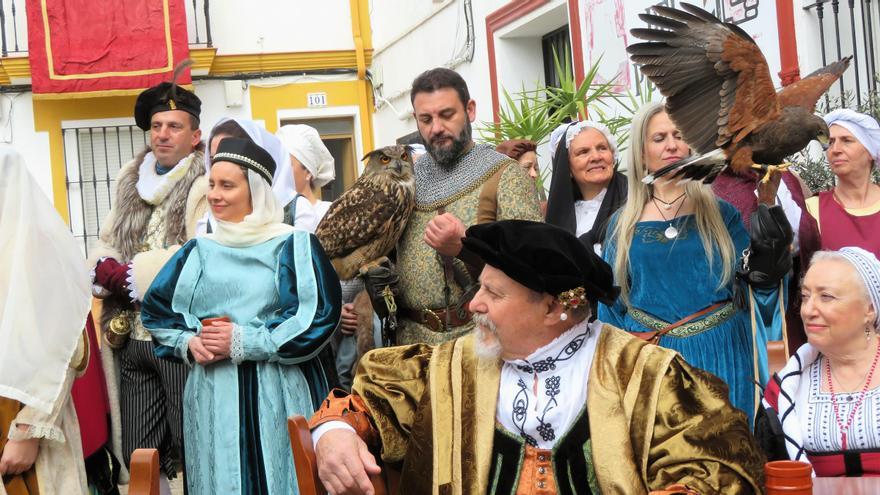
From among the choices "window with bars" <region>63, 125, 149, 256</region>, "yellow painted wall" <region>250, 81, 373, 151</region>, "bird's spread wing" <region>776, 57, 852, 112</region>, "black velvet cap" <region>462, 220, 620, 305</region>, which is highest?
"yellow painted wall" <region>250, 81, 373, 151</region>

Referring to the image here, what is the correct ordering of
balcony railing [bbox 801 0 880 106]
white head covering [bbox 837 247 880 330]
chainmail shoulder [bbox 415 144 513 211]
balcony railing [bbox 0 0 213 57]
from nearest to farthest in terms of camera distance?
1. white head covering [bbox 837 247 880 330]
2. chainmail shoulder [bbox 415 144 513 211]
3. balcony railing [bbox 801 0 880 106]
4. balcony railing [bbox 0 0 213 57]

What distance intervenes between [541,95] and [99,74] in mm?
5790

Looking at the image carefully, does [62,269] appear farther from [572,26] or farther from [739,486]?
[572,26]

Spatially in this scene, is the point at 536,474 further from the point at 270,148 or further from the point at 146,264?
the point at 270,148

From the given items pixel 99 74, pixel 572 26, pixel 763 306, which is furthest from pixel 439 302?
pixel 99 74

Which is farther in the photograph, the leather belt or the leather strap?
the leather belt

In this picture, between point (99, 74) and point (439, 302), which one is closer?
point (439, 302)

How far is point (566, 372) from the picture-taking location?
2652 mm

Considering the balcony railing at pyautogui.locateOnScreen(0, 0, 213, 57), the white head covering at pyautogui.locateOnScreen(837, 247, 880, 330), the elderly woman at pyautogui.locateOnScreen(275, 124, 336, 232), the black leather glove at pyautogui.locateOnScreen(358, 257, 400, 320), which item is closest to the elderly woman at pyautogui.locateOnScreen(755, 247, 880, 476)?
the white head covering at pyautogui.locateOnScreen(837, 247, 880, 330)

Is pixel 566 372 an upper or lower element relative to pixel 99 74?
lower

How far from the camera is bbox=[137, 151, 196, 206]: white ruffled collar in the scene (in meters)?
4.79

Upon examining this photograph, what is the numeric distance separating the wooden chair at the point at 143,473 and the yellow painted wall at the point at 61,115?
12.3 metres

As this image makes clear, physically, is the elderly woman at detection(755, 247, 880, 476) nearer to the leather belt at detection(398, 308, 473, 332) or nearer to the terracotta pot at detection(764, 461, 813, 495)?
the terracotta pot at detection(764, 461, 813, 495)

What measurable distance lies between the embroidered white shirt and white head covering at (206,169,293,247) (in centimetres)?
154
